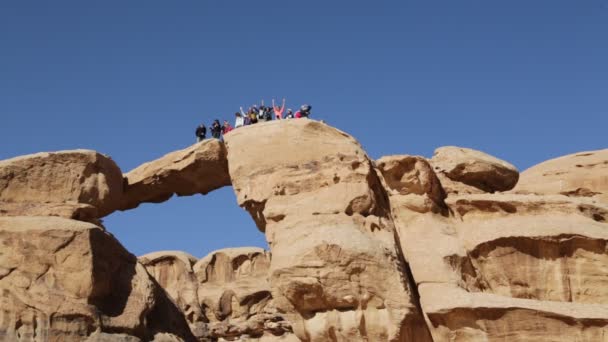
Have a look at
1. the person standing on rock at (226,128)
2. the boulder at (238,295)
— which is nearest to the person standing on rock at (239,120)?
the person standing on rock at (226,128)

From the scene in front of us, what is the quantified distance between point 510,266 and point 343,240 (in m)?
3.10

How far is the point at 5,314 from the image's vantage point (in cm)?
1723

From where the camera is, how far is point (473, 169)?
725 inches

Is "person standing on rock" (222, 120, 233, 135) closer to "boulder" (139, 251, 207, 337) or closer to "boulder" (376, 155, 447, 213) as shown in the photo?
"boulder" (376, 155, 447, 213)

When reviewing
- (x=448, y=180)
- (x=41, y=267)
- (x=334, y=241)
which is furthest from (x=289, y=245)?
(x=41, y=267)

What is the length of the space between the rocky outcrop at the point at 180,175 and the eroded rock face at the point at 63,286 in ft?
7.18

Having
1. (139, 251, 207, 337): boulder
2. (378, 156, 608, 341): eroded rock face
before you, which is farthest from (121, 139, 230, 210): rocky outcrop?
(139, 251, 207, 337): boulder

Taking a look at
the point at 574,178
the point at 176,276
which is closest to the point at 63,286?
the point at 574,178

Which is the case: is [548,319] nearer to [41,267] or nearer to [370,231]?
[370,231]

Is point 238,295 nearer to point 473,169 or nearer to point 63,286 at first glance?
point 63,286

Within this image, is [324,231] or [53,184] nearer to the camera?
[324,231]

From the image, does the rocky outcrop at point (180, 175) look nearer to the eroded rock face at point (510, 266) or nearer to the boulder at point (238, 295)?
the eroded rock face at point (510, 266)

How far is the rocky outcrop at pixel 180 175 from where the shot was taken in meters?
19.9

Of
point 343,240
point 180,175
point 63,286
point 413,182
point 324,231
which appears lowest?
point 63,286
